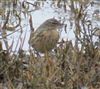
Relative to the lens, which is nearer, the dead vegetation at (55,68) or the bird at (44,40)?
the dead vegetation at (55,68)

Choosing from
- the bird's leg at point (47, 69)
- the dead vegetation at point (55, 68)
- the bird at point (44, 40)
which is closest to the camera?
the bird's leg at point (47, 69)

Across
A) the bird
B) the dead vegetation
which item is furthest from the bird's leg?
the bird

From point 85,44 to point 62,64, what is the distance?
1.71 ft

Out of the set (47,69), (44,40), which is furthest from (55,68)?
(44,40)

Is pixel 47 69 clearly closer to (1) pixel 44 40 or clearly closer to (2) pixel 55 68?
(2) pixel 55 68

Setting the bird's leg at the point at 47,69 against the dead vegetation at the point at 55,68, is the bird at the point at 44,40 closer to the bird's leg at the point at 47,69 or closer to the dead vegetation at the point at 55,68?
the dead vegetation at the point at 55,68

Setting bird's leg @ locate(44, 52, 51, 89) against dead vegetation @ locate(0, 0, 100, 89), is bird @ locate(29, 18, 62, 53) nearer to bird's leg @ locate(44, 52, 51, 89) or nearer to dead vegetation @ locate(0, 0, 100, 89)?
dead vegetation @ locate(0, 0, 100, 89)

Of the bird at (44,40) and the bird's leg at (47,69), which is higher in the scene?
the bird at (44,40)

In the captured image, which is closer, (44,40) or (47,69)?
(47,69)

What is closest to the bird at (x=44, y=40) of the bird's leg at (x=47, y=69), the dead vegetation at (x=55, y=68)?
the dead vegetation at (x=55, y=68)

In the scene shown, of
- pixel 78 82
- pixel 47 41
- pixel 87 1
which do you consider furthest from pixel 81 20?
pixel 78 82

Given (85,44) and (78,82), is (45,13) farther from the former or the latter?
(78,82)

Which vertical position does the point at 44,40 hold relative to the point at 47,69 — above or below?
above

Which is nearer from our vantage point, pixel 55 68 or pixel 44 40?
pixel 55 68
